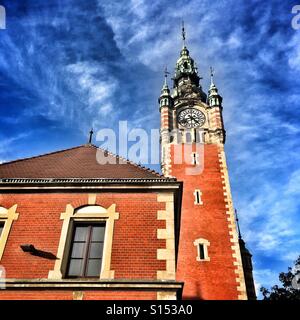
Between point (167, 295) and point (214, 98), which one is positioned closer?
point (167, 295)

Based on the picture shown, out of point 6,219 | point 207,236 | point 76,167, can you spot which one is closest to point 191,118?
point 207,236

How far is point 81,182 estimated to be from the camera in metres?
11.9

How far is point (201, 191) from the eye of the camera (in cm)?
2806

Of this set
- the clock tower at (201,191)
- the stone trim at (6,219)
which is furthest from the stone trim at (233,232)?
the stone trim at (6,219)

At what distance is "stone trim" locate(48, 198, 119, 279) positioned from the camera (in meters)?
9.89

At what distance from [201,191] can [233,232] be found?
448cm

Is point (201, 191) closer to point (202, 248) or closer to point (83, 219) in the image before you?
point (202, 248)

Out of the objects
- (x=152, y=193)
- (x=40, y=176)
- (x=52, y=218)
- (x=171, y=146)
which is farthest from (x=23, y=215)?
(x=171, y=146)

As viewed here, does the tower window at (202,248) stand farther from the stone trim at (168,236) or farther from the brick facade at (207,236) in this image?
the stone trim at (168,236)

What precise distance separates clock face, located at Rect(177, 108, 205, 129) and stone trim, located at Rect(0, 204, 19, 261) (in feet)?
83.1

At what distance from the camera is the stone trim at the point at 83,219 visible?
9.89m
